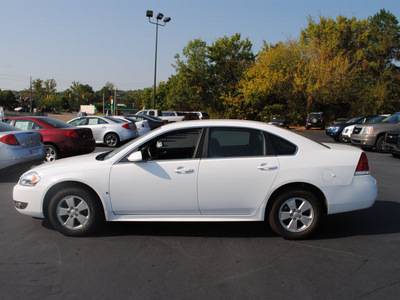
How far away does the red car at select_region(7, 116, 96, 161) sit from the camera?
10305mm

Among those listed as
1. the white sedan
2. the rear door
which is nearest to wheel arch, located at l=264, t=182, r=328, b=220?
the white sedan

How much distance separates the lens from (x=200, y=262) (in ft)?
12.0

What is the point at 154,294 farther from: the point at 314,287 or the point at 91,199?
the point at 91,199

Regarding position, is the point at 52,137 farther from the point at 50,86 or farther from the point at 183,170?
the point at 50,86

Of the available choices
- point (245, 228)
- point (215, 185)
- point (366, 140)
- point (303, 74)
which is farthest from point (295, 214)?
point (303, 74)

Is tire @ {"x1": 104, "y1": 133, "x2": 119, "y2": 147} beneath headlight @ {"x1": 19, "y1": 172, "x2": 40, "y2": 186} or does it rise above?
beneath

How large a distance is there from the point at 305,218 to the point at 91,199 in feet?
8.62

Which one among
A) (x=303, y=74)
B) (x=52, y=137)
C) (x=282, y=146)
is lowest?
(x=52, y=137)

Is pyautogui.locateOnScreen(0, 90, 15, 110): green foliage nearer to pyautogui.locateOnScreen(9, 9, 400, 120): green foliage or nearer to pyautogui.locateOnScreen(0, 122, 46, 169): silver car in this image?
pyautogui.locateOnScreen(9, 9, 400, 120): green foliage

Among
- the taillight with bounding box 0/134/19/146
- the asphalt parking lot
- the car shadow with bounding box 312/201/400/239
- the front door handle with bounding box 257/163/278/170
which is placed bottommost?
the asphalt parking lot

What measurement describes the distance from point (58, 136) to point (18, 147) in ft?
7.77

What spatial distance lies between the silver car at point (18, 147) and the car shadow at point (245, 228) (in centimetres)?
344

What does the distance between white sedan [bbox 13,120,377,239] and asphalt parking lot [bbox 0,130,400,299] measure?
1.01 ft

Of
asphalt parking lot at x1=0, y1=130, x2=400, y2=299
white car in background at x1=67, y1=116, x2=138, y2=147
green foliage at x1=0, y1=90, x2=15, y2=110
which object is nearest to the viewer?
→ asphalt parking lot at x1=0, y1=130, x2=400, y2=299
